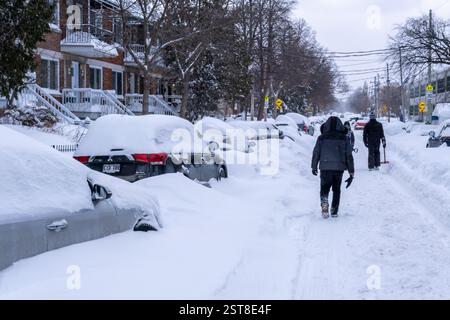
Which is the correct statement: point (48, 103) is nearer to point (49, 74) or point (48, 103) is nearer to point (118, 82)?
point (49, 74)

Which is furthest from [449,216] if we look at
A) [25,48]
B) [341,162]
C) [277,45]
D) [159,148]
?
[277,45]

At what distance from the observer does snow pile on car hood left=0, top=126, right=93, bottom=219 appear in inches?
191

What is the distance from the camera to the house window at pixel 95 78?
106 ft

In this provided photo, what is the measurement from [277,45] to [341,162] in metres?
36.4

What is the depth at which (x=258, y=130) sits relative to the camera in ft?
90.5

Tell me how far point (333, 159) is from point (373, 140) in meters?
9.02

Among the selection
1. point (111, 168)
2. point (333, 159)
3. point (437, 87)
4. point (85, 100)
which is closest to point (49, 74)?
point (85, 100)

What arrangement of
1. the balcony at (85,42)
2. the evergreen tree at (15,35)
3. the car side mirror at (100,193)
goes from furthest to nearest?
the balcony at (85,42) → the evergreen tree at (15,35) → the car side mirror at (100,193)

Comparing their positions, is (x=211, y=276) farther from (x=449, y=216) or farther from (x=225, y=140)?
(x=225, y=140)

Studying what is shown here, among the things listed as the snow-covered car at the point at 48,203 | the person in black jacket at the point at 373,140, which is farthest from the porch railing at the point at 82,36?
the snow-covered car at the point at 48,203

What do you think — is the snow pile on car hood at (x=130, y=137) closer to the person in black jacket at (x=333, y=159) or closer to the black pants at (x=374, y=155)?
the person in black jacket at (x=333, y=159)

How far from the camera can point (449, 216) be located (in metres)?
9.95

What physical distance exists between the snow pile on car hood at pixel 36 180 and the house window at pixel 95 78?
88.9ft

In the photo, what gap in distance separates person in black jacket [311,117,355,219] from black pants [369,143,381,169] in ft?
28.5
